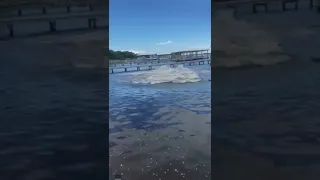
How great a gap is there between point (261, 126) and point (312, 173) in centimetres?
54

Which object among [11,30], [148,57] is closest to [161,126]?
[148,57]

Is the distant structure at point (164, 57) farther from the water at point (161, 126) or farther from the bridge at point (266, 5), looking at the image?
the bridge at point (266, 5)

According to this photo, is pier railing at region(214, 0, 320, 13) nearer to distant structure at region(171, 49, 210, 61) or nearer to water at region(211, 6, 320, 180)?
water at region(211, 6, 320, 180)

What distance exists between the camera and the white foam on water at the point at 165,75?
5195 millimetres

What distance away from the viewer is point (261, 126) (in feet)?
8.47

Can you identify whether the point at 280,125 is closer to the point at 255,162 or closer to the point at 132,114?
the point at 255,162

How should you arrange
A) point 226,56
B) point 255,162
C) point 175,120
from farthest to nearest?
point 175,120
point 226,56
point 255,162

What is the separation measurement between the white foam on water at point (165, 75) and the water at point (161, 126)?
0.02 meters

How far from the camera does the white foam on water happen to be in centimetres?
520

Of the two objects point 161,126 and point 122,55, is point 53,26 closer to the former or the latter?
point 122,55

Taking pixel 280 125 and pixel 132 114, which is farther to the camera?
pixel 132 114

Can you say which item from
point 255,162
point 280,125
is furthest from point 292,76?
point 255,162

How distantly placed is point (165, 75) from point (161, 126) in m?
1.90

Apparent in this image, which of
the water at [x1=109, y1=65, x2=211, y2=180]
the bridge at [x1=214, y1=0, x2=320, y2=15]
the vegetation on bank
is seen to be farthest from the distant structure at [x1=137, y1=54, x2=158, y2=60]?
the bridge at [x1=214, y1=0, x2=320, y2=15]
